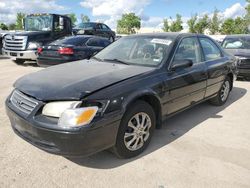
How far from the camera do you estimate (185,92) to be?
4031 millimetres

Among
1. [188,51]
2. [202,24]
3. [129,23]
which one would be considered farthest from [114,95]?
[129,23]

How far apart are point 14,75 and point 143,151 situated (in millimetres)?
6462

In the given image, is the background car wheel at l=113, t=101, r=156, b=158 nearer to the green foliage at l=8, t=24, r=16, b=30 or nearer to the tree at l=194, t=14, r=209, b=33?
the tree at l=194, t=14, r=209, b=33

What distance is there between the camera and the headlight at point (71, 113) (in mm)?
2617

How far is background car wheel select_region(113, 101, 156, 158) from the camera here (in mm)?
3039

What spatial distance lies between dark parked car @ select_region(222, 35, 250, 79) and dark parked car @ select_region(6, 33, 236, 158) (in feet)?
12.9

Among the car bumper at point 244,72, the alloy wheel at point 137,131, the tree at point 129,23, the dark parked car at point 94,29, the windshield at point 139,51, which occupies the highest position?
the tree at point 129,23

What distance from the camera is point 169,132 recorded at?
13.4ft

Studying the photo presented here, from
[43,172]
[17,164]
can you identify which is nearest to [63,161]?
[43,172]

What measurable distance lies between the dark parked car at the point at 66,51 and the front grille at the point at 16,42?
1.86 meters

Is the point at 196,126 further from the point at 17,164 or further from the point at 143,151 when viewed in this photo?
the point at 17,164

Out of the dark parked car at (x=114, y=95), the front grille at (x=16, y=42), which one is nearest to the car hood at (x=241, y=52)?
the dark parked car at (x=114, y=95)

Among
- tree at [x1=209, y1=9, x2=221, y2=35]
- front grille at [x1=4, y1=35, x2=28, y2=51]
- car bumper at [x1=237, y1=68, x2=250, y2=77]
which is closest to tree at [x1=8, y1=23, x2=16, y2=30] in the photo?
tree at [x1=209, y1=9, x2=221, y2=35]

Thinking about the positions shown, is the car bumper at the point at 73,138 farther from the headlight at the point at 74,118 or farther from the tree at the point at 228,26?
the tree at the point at 228,26
